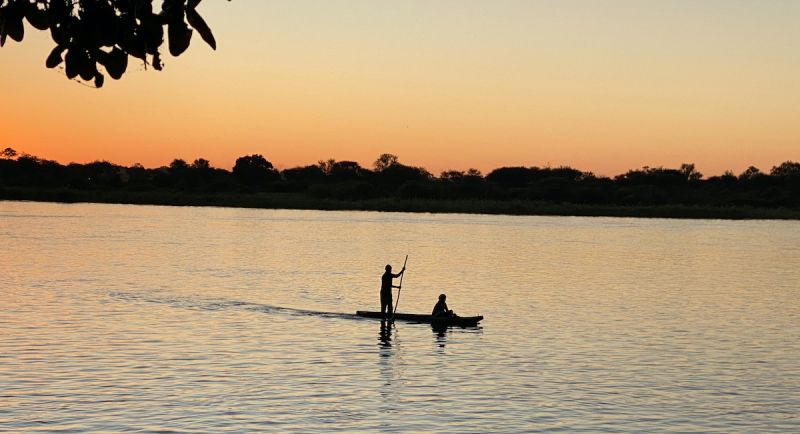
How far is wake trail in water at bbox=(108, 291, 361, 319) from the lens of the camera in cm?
3901

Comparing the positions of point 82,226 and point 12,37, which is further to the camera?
point 82,226


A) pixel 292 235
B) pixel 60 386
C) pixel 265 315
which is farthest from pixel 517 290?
pixel 292 235

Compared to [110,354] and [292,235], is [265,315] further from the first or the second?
[292,235]

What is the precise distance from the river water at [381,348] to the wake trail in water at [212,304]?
0.12 meters

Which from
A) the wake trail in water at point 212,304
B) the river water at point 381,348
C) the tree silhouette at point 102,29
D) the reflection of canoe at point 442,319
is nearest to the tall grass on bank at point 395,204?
the river water at point 381,348

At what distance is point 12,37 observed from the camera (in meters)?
5.64

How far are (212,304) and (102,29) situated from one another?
122 ft

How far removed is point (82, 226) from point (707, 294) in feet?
239

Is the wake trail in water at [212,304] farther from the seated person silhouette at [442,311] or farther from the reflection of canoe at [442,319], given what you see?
the seated person silhouette at [442,311]

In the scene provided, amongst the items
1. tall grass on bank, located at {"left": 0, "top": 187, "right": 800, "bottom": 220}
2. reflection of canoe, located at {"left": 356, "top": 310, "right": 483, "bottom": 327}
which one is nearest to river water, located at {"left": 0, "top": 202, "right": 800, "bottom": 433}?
reflection of canoe, located at {"left": 356, "top": 310, "right": 483, "bottom": 327}

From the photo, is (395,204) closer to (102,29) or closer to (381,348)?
(381,348)

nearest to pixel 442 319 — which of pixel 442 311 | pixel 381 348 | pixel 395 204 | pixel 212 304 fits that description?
pixel 442 311

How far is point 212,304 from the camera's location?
139ft

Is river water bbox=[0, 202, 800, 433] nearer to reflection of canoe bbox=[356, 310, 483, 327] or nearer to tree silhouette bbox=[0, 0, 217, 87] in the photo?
reflection of canoe bbox=[356, 310, 483, 327]
